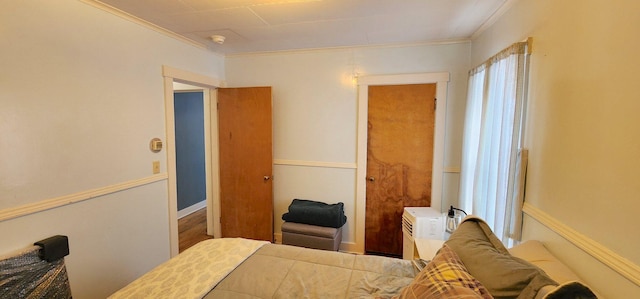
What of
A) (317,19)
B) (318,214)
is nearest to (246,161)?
(318,214)

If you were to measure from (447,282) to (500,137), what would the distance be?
1195mm

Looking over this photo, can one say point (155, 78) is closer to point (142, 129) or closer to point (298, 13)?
point (142, 129)

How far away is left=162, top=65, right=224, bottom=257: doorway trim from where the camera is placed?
2.54 metres

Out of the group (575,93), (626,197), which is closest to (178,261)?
(626,197)

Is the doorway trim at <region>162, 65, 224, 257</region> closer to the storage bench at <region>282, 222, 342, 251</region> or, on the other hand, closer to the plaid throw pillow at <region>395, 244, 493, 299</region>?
the storage bench at <region>282, 222, 342, 251</region>

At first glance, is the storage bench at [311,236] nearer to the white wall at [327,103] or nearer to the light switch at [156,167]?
Answer: the white wall at [327,103]

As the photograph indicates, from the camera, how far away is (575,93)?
1168mm

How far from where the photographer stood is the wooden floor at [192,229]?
338cm

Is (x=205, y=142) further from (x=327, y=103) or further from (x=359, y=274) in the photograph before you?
(x=359, y=274)

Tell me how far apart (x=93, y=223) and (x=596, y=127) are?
295cm


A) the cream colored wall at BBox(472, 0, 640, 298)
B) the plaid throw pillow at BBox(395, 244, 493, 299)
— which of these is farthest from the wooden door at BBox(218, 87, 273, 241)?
the cream colored wall at BBox(472, 0, 640, 298)

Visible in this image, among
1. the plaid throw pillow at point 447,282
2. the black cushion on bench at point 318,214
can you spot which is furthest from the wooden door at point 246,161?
the plaid throw pillow at point 447,282

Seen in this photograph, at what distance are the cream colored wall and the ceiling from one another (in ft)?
2.28

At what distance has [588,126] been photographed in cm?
109
